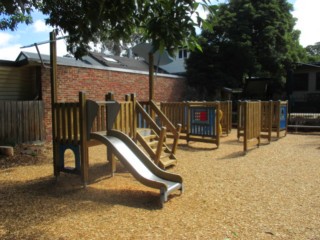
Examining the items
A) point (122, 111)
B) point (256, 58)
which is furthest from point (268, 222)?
point (256, 58)

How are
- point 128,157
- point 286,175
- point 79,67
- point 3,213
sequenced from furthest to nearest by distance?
point 79,67, point 286,175, point 128,157, point 3,213

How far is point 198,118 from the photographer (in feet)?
35.8

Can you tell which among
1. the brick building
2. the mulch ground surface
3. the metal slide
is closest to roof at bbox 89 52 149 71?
the brick building

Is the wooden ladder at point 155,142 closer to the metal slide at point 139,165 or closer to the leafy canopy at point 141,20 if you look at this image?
the metal slide at point 139,165

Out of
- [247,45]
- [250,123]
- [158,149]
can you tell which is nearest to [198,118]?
[250,123]

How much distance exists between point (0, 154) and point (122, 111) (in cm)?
416

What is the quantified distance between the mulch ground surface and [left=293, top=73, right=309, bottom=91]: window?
55.7 ft

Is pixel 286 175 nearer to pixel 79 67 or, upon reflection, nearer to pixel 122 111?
pixel 122 111

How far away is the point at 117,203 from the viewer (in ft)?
15.7

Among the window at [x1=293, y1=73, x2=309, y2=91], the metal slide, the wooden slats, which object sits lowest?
the metal slide

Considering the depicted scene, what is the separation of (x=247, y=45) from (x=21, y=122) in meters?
13.9

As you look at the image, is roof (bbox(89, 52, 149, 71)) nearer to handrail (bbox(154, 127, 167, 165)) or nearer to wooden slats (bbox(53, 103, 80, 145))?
handrail (bbox(154, 127, 167, 165))

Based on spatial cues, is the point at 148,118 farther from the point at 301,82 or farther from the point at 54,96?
the point at 301,82

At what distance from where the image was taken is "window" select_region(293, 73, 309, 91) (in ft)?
76.1
